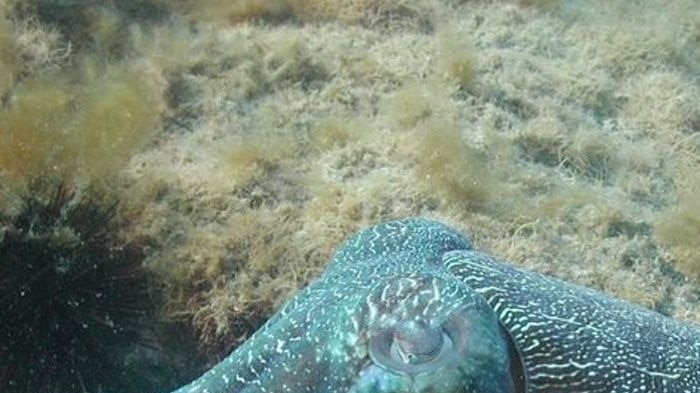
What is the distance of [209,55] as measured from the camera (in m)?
7.40

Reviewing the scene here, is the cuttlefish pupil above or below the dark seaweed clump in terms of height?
above

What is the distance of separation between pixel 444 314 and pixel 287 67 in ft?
15.6

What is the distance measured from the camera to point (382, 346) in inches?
114

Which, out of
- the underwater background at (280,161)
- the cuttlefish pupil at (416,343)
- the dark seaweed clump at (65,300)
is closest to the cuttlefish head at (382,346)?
the cuttlefish pupil at (416,343)

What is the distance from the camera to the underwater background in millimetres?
5796

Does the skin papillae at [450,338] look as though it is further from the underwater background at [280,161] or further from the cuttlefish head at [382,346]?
the underwater background at [280,161]

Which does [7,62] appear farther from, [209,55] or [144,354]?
[144,354]

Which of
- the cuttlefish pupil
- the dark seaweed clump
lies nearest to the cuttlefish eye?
the cuttlefish pupil

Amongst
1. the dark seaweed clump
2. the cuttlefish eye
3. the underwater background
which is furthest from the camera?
the underwater background

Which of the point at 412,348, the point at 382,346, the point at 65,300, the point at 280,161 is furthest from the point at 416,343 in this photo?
the point at 280,161

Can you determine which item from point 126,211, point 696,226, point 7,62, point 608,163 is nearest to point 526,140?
point 608,163

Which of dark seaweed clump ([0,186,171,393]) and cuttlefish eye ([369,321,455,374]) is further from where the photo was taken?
dark seaweed clump ([0,186,171,393])

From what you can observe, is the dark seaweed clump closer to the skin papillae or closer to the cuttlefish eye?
the skin papillae

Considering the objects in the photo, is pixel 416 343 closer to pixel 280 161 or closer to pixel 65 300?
pixel 65 300
